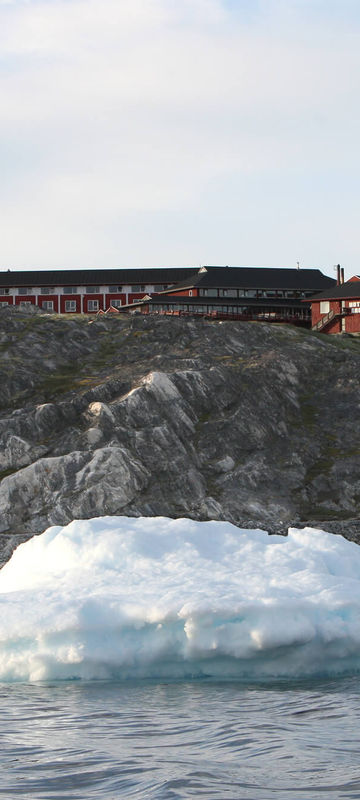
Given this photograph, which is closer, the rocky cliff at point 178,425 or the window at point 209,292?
the rocky cliff at point 178,425

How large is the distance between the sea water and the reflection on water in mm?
54

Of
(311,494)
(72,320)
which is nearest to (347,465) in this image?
(311,494)

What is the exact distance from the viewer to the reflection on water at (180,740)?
624 inches

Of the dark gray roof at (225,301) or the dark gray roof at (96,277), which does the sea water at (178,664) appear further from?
the dark gray roof at (96,277)

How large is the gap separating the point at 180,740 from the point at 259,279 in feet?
393

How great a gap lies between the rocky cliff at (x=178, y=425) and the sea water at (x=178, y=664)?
2900 centimetres

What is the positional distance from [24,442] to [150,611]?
148 feet

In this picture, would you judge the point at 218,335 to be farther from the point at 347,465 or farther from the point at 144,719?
the point at 144,719

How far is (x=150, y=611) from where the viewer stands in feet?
75.4

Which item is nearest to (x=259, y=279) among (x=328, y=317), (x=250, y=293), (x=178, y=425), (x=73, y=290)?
(x=250, y=293)

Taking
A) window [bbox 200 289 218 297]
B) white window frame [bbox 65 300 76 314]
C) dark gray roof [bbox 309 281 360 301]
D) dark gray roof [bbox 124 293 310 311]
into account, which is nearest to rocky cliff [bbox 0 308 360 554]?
dark gray roof [bbox 309 281 360 301]

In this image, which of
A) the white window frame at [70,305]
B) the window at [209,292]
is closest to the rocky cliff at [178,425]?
the window at [209,292]

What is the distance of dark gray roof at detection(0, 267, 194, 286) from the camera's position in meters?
150

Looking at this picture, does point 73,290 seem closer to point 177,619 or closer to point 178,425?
point 178,425
